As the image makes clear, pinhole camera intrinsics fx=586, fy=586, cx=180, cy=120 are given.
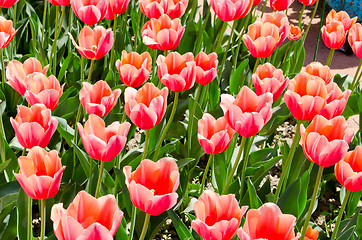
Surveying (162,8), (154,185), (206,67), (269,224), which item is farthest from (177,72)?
(269,224)

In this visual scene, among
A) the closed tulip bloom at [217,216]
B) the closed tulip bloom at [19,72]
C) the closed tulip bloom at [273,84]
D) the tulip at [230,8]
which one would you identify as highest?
the tulip at [230,8]

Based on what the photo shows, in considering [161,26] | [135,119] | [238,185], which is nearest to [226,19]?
[161,26]

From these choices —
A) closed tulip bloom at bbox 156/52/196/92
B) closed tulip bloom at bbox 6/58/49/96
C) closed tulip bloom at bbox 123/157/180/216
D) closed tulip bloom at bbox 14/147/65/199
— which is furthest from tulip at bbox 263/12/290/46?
closed tulip bloom at bbox 14/147/65/199

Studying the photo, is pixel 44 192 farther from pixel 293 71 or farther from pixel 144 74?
pixel 293 71

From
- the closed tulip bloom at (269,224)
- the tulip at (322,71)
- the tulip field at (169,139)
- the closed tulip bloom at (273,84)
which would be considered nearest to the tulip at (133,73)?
the tulip field at (169,139)

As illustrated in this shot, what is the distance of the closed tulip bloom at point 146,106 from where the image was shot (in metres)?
1.59

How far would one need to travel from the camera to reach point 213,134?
1729 mm

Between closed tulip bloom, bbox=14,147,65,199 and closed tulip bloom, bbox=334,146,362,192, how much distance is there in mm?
712

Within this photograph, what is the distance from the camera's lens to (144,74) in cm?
195

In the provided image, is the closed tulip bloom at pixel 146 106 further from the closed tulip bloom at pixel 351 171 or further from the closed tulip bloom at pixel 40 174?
the closed tulip bloom at pixel 351 171

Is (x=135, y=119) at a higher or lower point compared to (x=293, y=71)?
higher

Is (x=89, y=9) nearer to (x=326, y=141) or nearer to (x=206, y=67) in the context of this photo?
(x=206, y=67)

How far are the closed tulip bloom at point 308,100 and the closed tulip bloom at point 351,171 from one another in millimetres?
200

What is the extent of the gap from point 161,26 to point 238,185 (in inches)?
26.0
